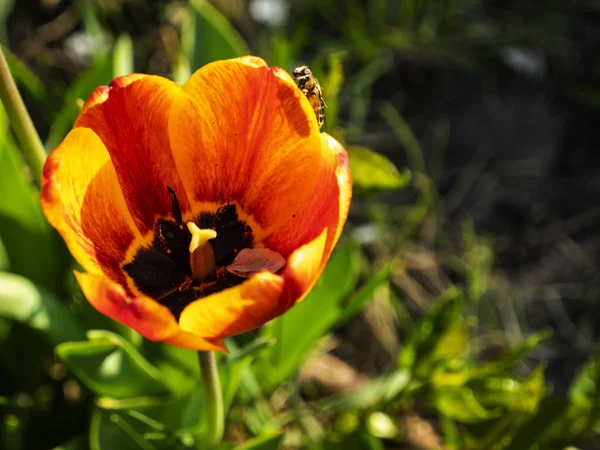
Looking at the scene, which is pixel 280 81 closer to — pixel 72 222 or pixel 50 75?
pixel 72 222

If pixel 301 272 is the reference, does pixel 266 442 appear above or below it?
below

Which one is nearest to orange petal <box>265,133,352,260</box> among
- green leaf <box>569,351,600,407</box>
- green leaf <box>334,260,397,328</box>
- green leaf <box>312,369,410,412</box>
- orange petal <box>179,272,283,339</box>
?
orange petal <box>179,272,283,339</box>

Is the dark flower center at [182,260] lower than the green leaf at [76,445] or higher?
higher

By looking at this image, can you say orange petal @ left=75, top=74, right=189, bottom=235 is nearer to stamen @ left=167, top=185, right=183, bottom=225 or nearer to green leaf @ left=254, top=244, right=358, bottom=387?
stamen @ left=167, top=185, right=183, bottom=225

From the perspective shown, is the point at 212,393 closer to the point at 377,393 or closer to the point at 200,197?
the point at 200,197

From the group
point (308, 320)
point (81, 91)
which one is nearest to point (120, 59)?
point (81, 91)

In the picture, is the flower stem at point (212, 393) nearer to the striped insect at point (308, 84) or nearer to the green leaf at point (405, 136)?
the striped insect at point (308, 84)

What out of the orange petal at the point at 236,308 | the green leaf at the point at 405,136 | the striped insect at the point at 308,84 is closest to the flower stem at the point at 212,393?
the orange petal at the point at 236,308
